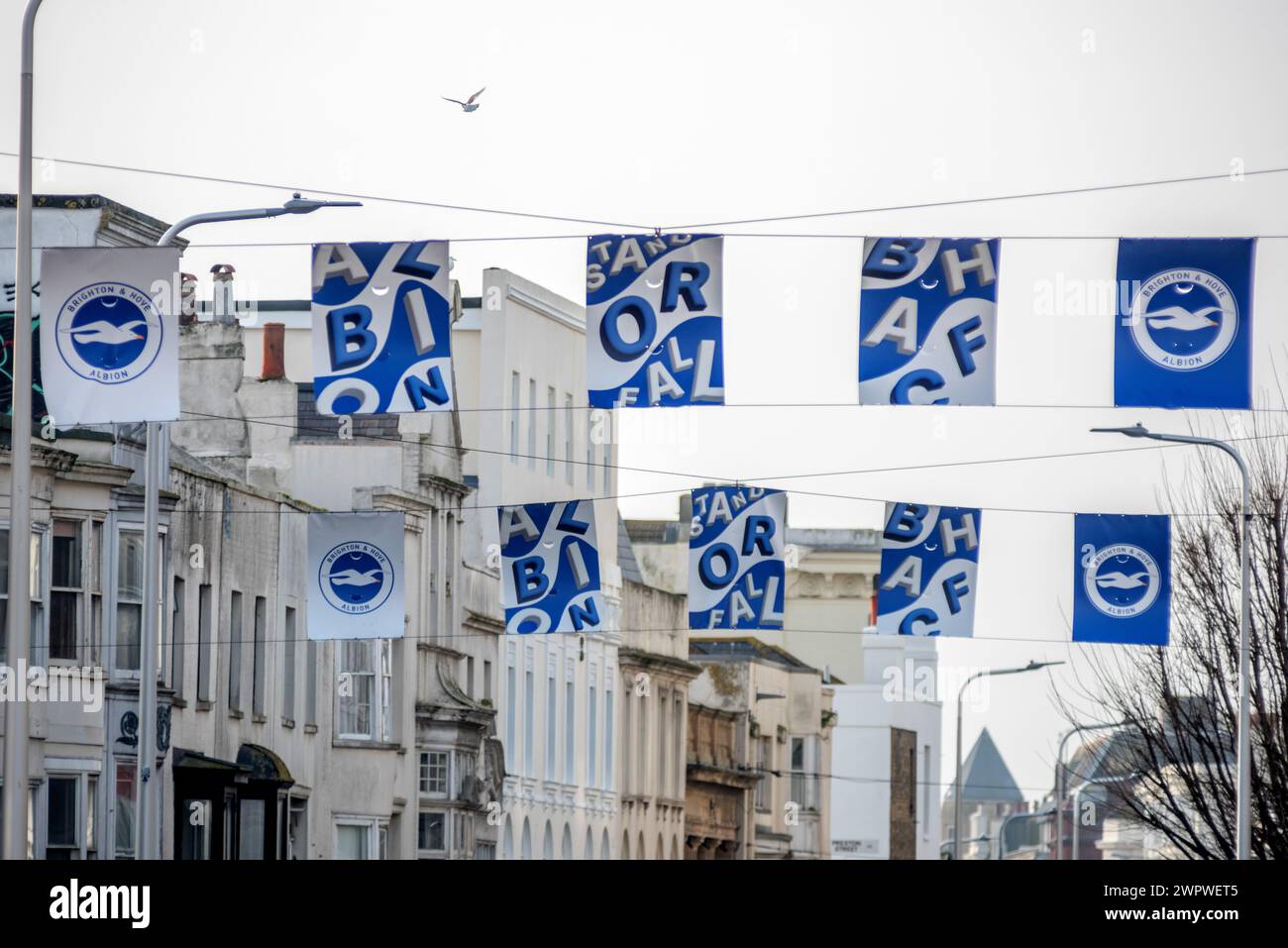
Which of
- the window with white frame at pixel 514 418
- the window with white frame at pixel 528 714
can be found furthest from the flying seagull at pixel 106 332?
the window with white frame at pixel 514 418

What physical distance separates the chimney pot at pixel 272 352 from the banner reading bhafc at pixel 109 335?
27431 millimetres

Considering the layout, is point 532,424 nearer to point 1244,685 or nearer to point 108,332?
point 1244,685

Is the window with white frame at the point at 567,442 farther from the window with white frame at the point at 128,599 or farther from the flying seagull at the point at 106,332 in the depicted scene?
the flying seagull at the point at 106,332

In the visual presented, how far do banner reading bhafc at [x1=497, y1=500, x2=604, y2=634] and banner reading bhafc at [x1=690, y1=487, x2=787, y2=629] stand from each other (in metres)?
1.55

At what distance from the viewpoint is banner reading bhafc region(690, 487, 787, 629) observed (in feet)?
108

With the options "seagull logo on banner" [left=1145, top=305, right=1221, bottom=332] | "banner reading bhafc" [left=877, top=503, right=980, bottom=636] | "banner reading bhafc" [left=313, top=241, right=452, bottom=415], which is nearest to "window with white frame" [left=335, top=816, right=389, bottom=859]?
"banner reading bhafc" [left=877, top=503, right=980, bottom=636]

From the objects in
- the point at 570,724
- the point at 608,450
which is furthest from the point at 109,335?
the point at 608,450

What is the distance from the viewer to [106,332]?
80.2ft

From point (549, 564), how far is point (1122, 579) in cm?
674

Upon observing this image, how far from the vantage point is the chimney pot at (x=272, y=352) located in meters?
52.1

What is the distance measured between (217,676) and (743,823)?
42540 millimetres

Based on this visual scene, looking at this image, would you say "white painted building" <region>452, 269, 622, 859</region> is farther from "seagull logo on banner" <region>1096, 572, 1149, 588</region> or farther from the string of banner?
the string of banner

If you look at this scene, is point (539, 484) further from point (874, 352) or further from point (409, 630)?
point (874, 352)
